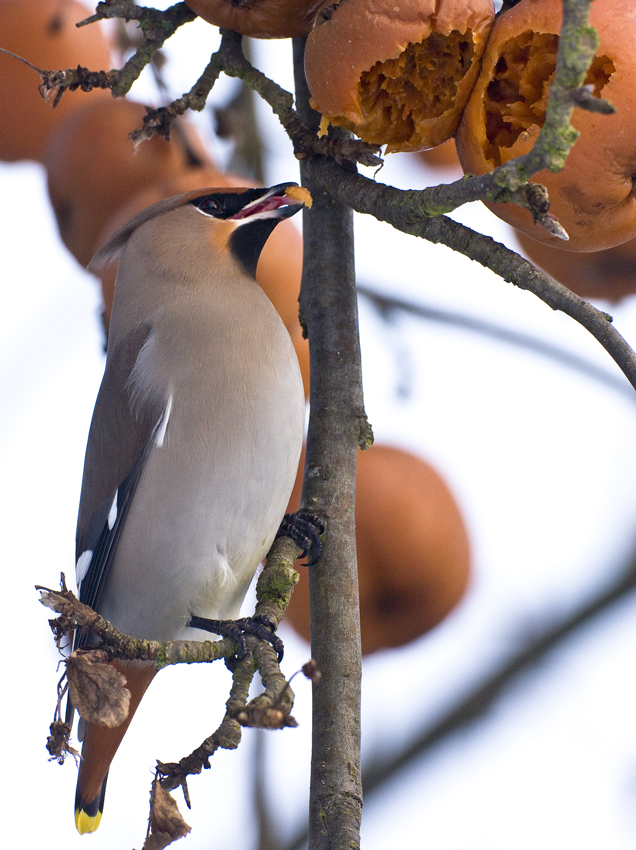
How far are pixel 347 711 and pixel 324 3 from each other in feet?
2.57

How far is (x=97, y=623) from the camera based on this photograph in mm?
852

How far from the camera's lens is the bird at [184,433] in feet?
4.51

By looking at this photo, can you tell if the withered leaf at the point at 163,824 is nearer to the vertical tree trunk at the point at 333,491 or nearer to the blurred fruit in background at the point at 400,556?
the vertical tree trunk at the point at 333,491

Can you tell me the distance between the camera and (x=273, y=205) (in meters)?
1.53

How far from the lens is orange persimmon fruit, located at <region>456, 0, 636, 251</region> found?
0.87 m

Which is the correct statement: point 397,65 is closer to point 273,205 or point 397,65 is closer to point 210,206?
point 273,205

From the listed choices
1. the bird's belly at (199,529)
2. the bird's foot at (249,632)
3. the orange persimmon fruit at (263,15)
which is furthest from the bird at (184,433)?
the bird's foot at (249,632)

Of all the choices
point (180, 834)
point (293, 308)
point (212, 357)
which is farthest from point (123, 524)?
point (180, 834)

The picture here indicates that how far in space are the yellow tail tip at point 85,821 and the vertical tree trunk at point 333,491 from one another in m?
0.72

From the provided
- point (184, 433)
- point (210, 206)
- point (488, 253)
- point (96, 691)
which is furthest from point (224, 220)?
point (96, 691)

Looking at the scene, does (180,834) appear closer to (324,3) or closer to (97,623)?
Answer: (97,623)

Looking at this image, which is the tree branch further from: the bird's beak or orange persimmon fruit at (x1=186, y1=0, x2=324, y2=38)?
the bird's beak

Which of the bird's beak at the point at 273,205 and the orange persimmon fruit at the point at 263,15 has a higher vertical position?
the bird's beak at the point at 273,205

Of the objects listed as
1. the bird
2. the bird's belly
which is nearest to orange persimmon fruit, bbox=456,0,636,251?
the bird
